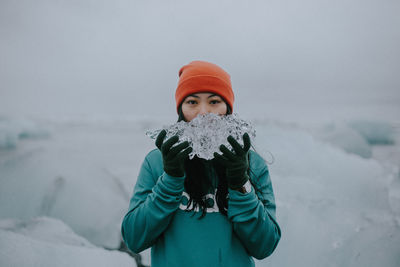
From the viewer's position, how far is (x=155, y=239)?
3.12 feet

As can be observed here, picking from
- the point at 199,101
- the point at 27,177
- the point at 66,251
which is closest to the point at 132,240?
the point at 199,101

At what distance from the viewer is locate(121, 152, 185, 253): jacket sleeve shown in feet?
2.88

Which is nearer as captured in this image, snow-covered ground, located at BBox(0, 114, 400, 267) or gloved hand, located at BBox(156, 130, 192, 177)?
gloved hand, located at BBox(156, 130, 192, 177)

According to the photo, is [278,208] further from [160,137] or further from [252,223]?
[160,137]

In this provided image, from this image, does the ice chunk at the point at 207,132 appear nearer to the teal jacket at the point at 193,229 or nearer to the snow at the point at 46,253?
the teal jacket at the point at 193,229

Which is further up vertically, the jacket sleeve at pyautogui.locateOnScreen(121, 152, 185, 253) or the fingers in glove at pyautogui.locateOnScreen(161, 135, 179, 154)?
the fingers in glove at pyautogui.locateOnScreen(161, 135, 179, 154)

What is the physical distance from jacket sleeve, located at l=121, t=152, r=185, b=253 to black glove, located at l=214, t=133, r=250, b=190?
20 cm

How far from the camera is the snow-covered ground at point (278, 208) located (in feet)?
5.84

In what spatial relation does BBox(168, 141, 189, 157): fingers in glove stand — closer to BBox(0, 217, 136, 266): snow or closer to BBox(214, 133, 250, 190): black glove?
BBox(214, 133, 250, 190): black glove

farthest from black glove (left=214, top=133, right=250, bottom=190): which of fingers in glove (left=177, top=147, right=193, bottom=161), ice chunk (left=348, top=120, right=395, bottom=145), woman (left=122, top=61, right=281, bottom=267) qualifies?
ice chunk (left=348, top=120, right=395, bottom=145)

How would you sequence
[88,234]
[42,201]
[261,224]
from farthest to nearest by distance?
1. [42,201]
2. [88,234]
3. [261,224]

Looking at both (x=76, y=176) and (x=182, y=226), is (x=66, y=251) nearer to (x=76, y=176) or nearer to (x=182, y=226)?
(x=182, y=226)

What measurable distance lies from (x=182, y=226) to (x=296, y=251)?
1.52 metres

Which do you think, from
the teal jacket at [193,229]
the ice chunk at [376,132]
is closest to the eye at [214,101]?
the teal jacket at [193,229]
